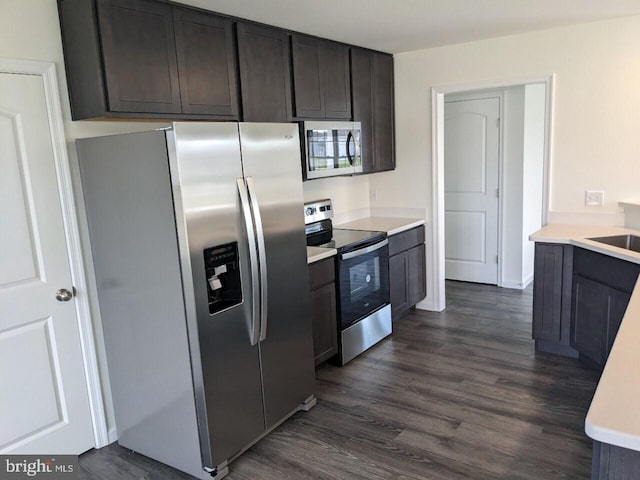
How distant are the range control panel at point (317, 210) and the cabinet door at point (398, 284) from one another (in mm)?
650

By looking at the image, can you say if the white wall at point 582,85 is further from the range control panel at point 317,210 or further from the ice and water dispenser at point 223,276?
the ice and water dispenser at point 223,276

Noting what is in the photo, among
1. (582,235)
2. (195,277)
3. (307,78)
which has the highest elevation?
(307,78)

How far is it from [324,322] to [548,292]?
64.6 inches

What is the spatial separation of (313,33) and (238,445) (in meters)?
2.75

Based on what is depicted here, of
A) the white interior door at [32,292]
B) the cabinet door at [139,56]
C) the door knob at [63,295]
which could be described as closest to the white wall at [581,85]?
the cabinet door at [139,56]

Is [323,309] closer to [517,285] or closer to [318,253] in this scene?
[318,253]

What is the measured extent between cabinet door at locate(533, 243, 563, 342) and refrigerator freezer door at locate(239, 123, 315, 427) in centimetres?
178

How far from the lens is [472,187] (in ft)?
18.3

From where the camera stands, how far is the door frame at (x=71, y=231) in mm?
2441

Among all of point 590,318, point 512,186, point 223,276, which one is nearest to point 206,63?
point 223,276

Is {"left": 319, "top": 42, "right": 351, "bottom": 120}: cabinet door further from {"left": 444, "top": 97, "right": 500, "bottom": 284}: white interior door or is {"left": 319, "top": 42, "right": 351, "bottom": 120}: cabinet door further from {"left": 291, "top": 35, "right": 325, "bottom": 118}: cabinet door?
{"left": 444, "top": 97, "right": 500, "bottom": 284}: white interior door

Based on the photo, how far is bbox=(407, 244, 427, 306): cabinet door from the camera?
178 inches

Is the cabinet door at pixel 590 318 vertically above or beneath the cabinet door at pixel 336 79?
beneath

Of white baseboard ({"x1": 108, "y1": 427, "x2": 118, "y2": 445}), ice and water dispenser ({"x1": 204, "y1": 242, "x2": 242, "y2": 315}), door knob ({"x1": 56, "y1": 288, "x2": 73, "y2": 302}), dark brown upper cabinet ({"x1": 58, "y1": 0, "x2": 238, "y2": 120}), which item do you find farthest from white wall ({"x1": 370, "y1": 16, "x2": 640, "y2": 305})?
white baseboard ({"x1": 108, "y1": 427, "x2": 118, "y2": 445})
